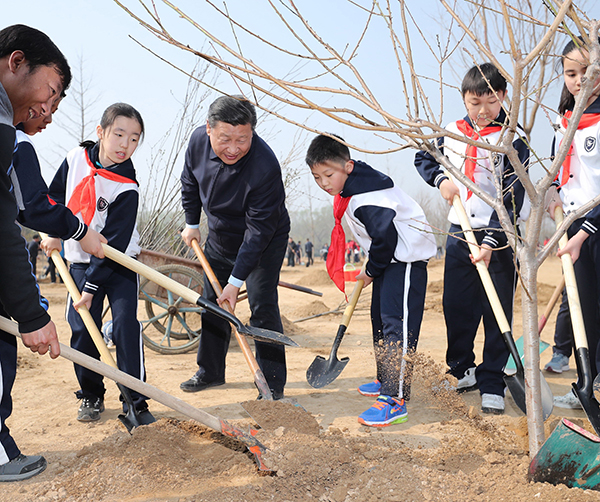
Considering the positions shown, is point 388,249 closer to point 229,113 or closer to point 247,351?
point 247,351

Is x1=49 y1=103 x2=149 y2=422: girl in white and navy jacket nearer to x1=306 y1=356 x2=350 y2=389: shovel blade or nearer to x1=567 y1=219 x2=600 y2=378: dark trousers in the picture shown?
x1=306 y1=356 x2=350 y2=389: shovel blade

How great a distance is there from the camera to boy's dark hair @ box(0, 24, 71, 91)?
1.77 m

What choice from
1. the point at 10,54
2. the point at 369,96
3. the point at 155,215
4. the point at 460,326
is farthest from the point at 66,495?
the point at 155,215

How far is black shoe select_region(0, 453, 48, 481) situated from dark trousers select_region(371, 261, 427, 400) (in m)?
1.81

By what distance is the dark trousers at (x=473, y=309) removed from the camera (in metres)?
3.01

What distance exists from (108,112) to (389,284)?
6.29 feet

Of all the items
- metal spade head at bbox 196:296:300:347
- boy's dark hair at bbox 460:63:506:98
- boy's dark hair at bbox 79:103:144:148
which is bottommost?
metal spade head at bbox 196:296:300:347

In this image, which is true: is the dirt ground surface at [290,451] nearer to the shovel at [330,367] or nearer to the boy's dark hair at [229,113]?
the shovel at [330,367]

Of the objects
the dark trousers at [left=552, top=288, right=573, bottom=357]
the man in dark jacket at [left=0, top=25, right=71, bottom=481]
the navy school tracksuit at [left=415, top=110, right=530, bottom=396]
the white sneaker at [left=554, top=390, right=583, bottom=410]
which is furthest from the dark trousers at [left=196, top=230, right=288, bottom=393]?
the dark trousers at [left=552, top=288, right=573, bottom=357]

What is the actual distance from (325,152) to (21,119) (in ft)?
5.07

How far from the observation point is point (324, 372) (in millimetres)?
3143

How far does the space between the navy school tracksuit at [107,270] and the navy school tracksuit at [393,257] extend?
1.31 meters

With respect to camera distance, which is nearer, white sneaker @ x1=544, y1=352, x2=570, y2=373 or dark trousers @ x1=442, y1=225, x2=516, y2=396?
dark trousers @ x1=442, y1=225, x2=516, y2=396

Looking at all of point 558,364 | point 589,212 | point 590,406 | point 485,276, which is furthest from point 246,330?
point 558,364
